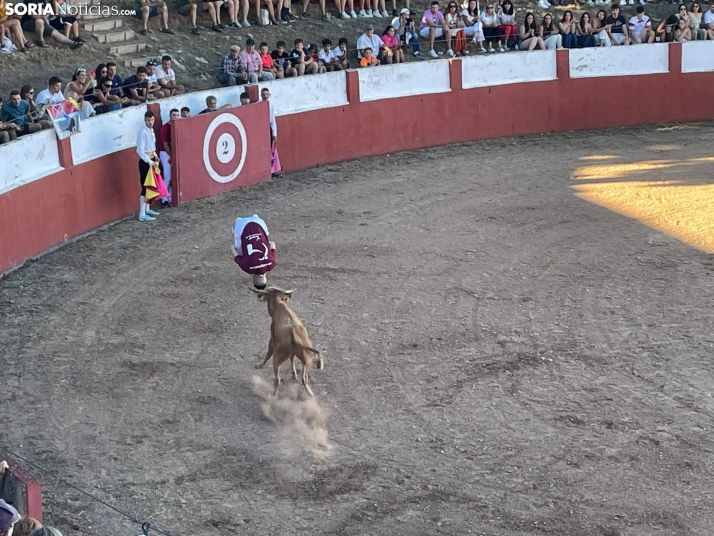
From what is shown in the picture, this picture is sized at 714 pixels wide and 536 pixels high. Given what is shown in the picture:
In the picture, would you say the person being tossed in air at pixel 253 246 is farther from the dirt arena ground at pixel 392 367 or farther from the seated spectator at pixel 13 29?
the seated spectator at pixel 13 29

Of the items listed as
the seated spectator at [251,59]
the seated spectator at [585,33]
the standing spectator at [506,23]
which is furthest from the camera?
the standing spectator at [506,23]

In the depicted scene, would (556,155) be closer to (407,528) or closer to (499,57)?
(499,57)

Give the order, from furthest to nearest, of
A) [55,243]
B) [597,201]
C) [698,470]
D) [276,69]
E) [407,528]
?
[276,69] → [597,201] → [55,243] → [698,470] → [407,528]

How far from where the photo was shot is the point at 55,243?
46.3 ft

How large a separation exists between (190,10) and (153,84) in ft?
16.0

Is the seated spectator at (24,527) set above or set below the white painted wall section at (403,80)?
below

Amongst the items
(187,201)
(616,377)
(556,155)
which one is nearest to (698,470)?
(616,377)

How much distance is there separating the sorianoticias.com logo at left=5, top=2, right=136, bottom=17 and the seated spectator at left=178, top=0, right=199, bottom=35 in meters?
0.95

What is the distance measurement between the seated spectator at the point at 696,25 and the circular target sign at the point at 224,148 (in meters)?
9.81

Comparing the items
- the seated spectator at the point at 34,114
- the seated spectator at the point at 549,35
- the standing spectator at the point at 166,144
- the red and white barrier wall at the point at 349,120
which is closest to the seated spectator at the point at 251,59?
the red and white barrier wall at the point at 349,120

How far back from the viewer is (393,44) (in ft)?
68.0

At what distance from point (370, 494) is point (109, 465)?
6.91 ft

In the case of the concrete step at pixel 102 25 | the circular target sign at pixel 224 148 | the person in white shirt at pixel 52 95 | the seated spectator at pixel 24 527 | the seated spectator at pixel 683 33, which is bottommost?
the seated spectator at pixel 24 527

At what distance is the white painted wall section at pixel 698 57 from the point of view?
2080cm
